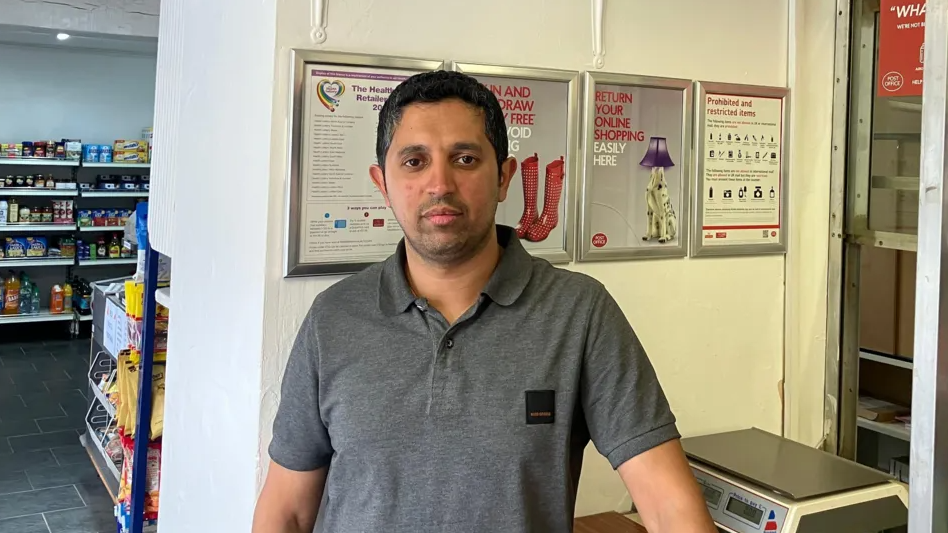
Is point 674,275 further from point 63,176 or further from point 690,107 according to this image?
point 63,176

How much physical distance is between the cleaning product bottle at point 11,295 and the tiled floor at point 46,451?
509mm

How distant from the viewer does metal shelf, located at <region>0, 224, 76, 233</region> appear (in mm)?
7789

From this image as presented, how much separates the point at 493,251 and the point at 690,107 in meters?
→ 0.96

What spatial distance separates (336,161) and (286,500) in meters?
0.68

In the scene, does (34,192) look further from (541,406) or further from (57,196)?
(541,406)

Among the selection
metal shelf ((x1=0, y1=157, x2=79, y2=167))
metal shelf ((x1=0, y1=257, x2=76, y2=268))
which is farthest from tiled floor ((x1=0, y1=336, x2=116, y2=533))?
metal shelf ((x1=0, y1=157, x2=79, y2=167))

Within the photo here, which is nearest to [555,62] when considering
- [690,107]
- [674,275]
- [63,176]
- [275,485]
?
[690,107]

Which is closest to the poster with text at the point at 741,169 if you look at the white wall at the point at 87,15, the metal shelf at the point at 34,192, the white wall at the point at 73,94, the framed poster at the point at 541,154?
the framed poster at the point at 541,154

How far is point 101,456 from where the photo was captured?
14.2ft

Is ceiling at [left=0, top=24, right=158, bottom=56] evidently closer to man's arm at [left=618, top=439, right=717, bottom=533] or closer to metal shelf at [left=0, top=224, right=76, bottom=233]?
metal shelf at [left=0, top=224, right=76, bottom=233]

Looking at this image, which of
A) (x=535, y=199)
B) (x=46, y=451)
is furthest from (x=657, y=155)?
(x=46, y=451)

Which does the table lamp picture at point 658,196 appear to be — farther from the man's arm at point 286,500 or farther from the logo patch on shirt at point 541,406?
the man's arm at point 286,500

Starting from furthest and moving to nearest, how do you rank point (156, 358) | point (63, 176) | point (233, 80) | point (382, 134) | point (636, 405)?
1. point (63, 176)
2. point (156, 358)
3. point (233, 80)
4. point (382, 134)
5. point (636, 405)

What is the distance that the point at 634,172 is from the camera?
7.03ft
